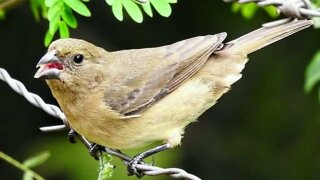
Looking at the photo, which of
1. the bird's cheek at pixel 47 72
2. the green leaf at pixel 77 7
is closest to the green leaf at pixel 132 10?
the green leaf at pixel 77 7

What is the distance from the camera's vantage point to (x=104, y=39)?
6.94 meters

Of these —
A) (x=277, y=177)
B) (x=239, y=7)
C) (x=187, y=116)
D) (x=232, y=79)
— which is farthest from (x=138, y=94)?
(x=277, y=177)

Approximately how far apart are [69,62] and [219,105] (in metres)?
3.30

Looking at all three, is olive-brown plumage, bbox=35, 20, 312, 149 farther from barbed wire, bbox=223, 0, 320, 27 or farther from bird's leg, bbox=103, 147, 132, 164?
barbed wire, bbox=223, 0, 320, 27

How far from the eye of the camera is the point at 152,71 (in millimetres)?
4418

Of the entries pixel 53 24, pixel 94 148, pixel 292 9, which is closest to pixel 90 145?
pixel 94 148

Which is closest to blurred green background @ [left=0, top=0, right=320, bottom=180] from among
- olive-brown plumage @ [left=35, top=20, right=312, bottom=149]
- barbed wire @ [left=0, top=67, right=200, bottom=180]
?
olive-brown plumage @ [left=35, top=20, right=312, bottom=149]

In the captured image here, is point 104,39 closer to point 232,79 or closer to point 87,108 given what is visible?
point 232,79

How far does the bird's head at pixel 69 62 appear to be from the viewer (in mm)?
3897

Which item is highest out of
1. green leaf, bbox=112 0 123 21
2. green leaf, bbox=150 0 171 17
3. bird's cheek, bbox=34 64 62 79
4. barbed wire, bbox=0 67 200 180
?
green leaf, bbox=112 0 123 21

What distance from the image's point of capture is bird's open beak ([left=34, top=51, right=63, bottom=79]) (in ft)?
12.6

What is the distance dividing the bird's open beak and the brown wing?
359 millimetres

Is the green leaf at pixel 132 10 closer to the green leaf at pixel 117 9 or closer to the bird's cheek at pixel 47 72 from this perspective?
the green leaf at pixel 117 9

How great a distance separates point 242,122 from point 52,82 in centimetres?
313
